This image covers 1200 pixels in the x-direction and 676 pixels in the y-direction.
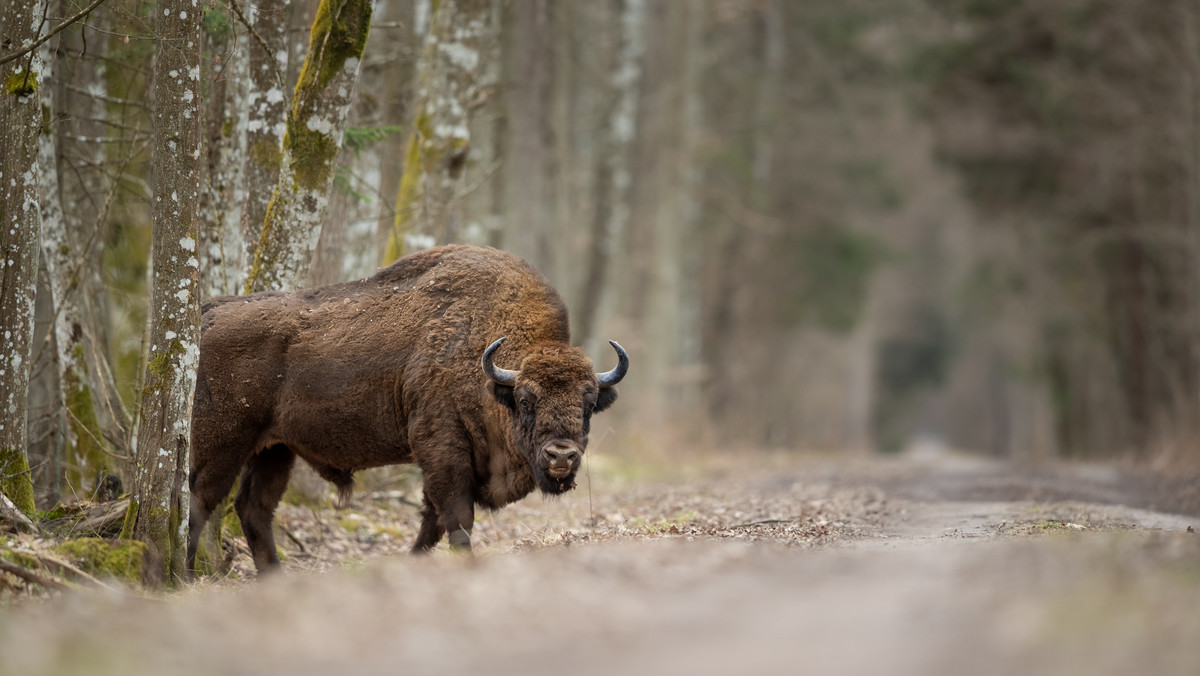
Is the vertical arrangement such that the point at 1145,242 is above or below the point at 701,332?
above

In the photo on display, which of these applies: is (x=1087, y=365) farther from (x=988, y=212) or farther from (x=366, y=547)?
(x=366, y=547)

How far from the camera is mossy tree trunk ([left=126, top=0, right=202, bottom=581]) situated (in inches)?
293

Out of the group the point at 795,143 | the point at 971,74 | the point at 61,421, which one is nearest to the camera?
the point at 61,421

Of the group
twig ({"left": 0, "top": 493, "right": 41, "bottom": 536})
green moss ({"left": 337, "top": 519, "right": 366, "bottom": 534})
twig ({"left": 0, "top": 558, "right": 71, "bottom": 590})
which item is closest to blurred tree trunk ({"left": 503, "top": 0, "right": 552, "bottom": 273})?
green moss ({"left": 337, "top": 519, "right": 366, "bottom": 534})

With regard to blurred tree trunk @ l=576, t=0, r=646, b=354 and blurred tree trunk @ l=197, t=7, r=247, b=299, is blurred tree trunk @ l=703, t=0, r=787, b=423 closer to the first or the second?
blurred tree trunk @ l=576, t=0, r=646, b=354

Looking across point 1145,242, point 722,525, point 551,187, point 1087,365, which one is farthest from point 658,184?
Answer: point 722,525

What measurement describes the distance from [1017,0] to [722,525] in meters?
20.5

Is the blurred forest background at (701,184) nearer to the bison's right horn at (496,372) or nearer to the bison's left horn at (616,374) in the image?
the bison's right horn at (496,372)

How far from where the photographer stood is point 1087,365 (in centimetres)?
3222

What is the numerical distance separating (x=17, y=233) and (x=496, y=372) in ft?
11.6

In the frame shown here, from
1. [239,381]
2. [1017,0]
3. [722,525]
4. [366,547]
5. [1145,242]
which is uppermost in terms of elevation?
[1017,0]

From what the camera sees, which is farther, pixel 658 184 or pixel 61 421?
pixel 658 184

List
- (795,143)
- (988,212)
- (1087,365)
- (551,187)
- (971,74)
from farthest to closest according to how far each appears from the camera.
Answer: (795,143) → (1087,365) → (988,212) → (971,74) → (551,187)

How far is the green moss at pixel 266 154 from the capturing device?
10.1 metres
